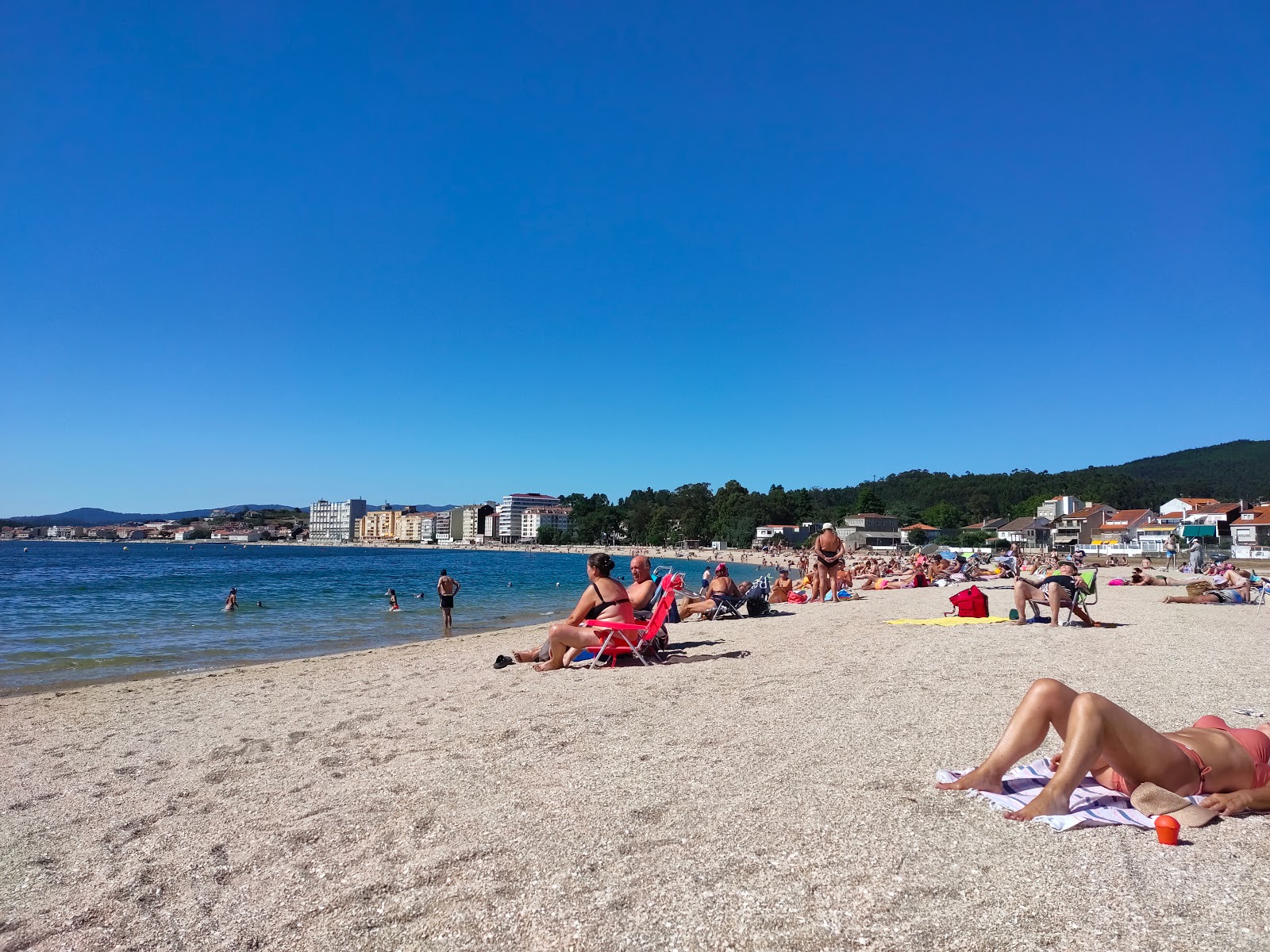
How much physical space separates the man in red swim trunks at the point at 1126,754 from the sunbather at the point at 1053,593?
23.9 ft

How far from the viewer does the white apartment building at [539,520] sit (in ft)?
545

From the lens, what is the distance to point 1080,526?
8362 centimetres

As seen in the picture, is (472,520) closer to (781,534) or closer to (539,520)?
(539,520)

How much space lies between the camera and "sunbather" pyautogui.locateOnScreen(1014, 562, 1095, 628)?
1015cm

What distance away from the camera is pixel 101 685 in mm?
9250

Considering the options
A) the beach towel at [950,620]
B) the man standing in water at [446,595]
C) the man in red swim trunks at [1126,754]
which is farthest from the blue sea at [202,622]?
the man in red swim trunks at [1126,754]

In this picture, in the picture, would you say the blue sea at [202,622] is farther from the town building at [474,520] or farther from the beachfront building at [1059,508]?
the town building at [474,520]

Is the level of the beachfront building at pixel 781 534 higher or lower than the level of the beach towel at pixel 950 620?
lower

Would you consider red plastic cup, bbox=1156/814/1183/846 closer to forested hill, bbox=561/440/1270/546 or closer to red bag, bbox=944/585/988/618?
red bag, bbox=944/585/988/618

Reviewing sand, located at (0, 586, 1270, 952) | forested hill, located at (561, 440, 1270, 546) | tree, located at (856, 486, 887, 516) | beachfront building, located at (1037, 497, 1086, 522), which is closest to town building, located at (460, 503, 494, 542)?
forested hill, located at (561, 440, 1270, 546)

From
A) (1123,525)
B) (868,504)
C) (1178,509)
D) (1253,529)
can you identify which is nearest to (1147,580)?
(1253,529)

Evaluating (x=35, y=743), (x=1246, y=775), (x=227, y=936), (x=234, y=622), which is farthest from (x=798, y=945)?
(x=234, y=622)

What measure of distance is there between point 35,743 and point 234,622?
12.9 m

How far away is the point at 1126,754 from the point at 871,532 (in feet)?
307
